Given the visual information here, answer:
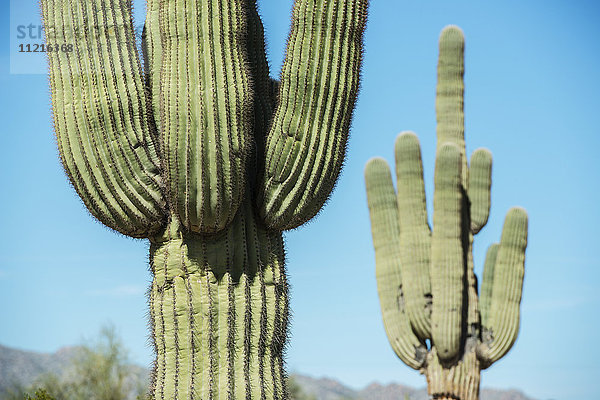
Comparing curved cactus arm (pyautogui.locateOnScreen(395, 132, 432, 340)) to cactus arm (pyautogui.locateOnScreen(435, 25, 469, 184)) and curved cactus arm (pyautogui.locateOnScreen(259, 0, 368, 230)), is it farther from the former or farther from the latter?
curved cactus arm (pyautogui.locateOnScreen(259, 0, 368, 230))

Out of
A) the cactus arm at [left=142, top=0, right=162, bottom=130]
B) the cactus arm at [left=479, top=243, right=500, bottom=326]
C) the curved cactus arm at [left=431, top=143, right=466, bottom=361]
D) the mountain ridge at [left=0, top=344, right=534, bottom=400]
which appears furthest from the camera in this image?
the mountain ridge at [left=0, top=344, right=534, bottom=400]

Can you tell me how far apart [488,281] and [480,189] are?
1154 millimetres

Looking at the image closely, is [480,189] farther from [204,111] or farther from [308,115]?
[204,111]

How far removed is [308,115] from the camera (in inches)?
195

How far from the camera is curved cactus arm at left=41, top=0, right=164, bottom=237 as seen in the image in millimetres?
4727

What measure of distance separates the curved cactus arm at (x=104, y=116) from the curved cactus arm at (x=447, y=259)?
16.6 ft

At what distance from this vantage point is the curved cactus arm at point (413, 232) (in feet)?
30.9

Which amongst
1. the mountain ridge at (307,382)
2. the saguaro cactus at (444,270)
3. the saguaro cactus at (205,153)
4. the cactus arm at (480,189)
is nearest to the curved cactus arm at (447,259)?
the saguaro cactus at (444,270)

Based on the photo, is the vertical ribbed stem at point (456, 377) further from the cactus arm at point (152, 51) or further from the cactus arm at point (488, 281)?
the cactus arm at point (152, 51)

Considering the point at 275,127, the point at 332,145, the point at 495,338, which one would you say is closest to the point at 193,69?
the point at 275,127

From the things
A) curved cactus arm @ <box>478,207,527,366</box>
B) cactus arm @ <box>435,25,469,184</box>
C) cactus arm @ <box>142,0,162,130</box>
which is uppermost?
cactus arm @ <box>435,25,469,184</box>

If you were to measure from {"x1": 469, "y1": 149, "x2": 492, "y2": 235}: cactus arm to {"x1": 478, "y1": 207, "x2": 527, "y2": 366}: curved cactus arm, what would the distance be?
1.58ft

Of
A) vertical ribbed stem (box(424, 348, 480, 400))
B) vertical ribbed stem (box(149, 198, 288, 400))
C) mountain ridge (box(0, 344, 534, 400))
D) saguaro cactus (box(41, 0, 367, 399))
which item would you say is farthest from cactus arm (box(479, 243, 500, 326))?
mountain ridge (box(0, 344, 534, 400))

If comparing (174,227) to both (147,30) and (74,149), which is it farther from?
(147,30)
